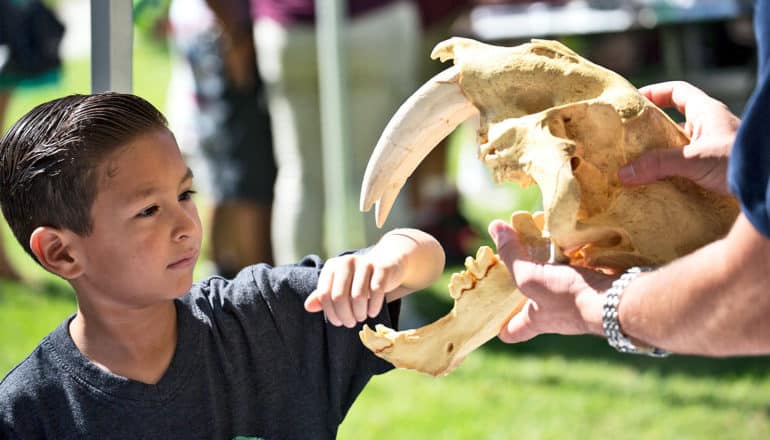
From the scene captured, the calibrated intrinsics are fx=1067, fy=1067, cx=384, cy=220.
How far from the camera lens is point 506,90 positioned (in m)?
1.46

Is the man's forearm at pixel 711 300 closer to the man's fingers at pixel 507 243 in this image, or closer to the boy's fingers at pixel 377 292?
the man's fingers at pixel 507 243

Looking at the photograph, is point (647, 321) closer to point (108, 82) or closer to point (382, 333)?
point (382, 333)

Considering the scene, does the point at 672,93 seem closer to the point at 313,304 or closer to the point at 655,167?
the point at 655,167

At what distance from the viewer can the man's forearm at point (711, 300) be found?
121cm

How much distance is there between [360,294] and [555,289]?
Result: 0.29 meters

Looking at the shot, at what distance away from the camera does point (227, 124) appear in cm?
444

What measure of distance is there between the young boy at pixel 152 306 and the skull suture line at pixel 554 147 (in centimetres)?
15

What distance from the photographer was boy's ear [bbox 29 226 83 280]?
5.29 ft

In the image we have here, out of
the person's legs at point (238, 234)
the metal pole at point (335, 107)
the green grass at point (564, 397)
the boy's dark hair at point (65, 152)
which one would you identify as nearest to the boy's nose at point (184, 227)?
the boy's dark hair at point (65, 152)

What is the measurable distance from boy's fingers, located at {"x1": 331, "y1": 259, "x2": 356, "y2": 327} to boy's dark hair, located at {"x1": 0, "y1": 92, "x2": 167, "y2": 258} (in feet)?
1.21

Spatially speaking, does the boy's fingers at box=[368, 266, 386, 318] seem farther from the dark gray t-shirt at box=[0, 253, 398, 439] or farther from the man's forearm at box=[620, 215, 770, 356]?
the man's forearm at box=[620, 215, 770, 356]

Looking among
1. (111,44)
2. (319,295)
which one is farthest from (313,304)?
(111,44)

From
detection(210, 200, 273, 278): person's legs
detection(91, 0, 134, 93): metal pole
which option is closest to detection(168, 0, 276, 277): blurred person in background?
detection(210, 200, 273, 278): person's legs

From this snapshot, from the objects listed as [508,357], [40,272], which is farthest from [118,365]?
[40,272]
